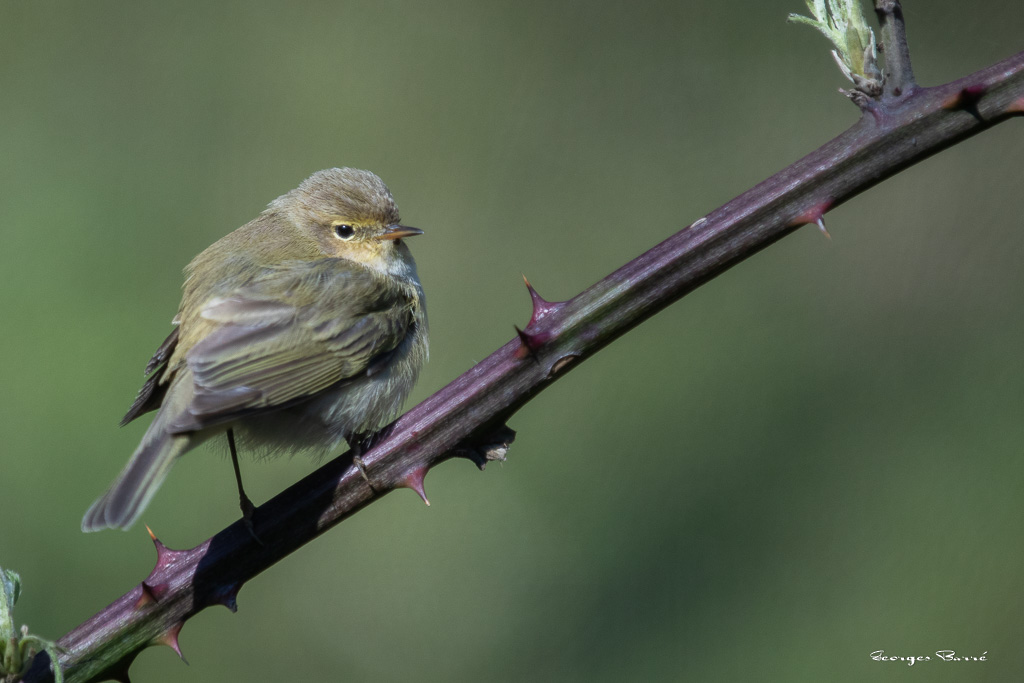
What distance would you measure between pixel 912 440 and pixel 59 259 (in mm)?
4255

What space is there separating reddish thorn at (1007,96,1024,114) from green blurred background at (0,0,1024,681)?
71.3 inches

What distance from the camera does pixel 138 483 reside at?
87.0 inches

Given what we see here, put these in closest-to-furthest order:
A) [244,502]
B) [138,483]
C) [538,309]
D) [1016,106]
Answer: [1016,106] < [538,309] < [138,483] < [244,502]

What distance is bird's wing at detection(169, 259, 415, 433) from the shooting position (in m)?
2.51

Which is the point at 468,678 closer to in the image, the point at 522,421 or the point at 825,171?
the point at 522,421

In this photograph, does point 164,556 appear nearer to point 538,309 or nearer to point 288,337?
point 288,337

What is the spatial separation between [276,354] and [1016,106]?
1.92 metres

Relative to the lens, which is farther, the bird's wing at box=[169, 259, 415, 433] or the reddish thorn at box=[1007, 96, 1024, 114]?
the bird's wing at box=[169, 259, 415, 433]

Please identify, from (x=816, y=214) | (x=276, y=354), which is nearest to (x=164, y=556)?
(x=276, y=354)

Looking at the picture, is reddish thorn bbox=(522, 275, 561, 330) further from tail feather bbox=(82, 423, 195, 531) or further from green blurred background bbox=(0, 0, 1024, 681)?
green blurred background bbox=(0, 0, 1024, 681)

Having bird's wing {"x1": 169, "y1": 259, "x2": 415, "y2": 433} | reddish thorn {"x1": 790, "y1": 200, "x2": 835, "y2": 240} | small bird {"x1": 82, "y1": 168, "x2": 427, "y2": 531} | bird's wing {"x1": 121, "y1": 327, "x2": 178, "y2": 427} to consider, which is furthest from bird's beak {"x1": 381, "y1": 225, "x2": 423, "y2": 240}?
reddish thorn {"x1": 790, "y1": 200, "x2": 835, "y2": 240}

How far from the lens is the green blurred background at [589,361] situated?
3.83 m

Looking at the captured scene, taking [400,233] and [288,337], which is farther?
[400,233]

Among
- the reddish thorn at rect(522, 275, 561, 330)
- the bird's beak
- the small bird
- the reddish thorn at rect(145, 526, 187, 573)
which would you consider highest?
the bird's beak
